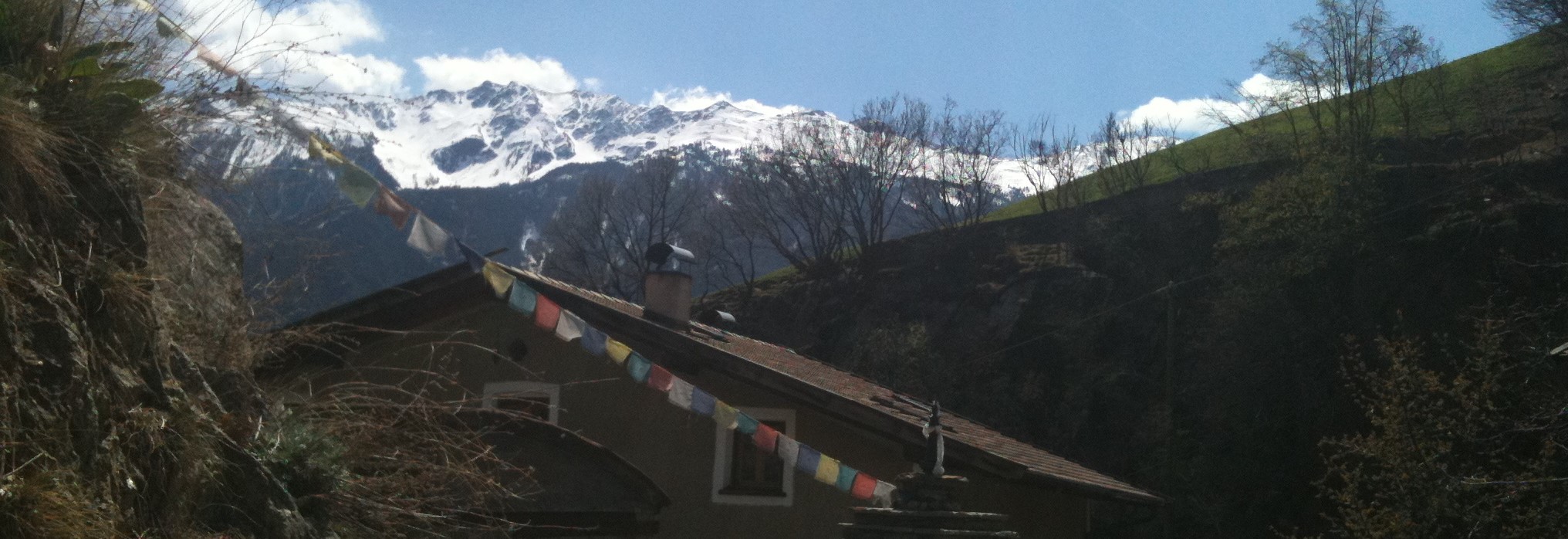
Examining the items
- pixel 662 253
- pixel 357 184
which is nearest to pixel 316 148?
pixel 357 184

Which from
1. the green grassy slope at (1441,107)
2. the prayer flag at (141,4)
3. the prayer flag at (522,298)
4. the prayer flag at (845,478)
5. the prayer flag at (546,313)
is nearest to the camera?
the prayer flag at (141,4)

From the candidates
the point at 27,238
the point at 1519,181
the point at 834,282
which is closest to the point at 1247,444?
the point at 1519,181

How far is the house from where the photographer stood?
11820 mm

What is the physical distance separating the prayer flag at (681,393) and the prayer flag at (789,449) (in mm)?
999

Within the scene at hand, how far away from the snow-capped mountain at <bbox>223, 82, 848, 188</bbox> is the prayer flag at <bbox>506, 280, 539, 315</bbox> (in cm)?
9817

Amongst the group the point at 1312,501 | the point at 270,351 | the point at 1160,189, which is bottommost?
the point at 1312,501

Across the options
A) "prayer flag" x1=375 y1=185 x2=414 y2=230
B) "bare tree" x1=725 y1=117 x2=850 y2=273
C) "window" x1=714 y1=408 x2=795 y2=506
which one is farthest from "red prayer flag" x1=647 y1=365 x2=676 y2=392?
"bare tree" x1=725 y1=117 x2=850 y2=273

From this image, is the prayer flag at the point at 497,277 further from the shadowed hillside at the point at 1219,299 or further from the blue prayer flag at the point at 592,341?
the shadowed hillside at the point at 1219,299

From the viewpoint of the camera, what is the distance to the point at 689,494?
12109 millimetres

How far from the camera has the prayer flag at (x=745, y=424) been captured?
9359 mm

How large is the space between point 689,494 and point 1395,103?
31.0 m

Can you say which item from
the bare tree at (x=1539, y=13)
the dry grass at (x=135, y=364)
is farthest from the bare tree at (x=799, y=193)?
the dry grass at (x=135, y=364)

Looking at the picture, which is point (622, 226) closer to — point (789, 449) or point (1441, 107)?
point (1441, 107)

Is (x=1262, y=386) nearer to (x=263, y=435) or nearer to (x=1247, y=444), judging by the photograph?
(x=1247, y=444)
